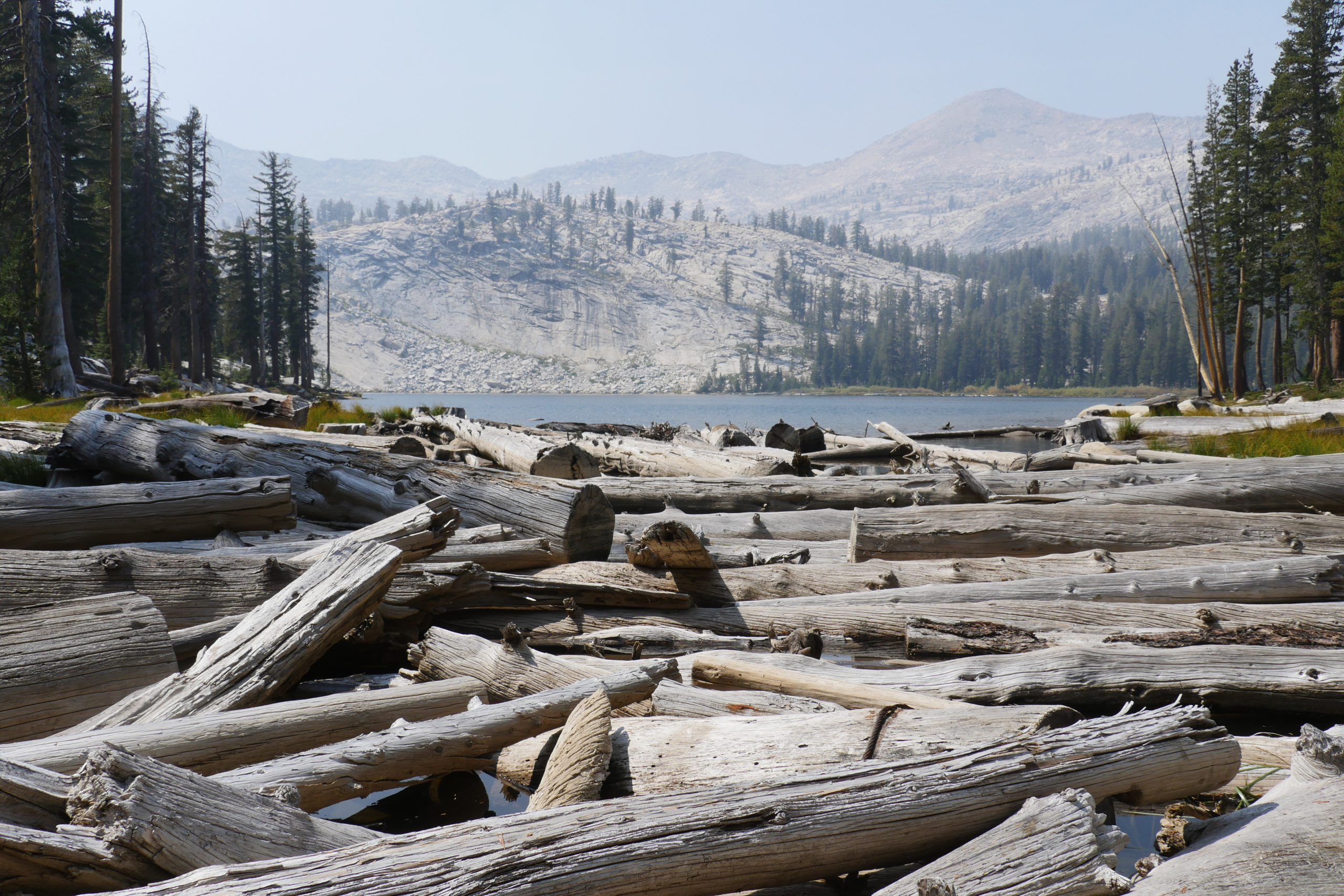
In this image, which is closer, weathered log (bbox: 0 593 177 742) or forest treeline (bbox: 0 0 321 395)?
weathered log (bbox: 0 593 177 742)

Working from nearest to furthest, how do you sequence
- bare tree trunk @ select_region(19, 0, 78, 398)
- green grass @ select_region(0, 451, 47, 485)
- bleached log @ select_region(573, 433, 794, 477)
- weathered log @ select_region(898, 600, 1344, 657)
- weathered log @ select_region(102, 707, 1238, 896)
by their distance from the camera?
weathered log @ select_region(102, 707, 1238, 896) → weathered log @ select_region(898, 600, 1344, 657) → green grass @ select_region(0, 451, 47, 485) → bleached log @ select_region(573, 433, 794, 477) → bare tree trunk @ select_region(19, 0, 78, 398)

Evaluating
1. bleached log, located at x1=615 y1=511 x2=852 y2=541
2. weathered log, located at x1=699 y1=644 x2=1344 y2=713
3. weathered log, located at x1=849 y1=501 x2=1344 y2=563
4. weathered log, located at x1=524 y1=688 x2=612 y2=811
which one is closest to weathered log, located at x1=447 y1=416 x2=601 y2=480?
bleached log, located at x1=615 y1=511 x2=852 y2=541

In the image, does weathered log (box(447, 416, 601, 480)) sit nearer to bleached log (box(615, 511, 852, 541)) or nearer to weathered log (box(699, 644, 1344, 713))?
bleached log (box(615, 511, 852, 541))

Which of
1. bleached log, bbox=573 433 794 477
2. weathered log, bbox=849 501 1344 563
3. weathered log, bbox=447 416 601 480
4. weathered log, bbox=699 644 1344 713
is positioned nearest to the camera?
weathered log, bbox=699 644 1344 713

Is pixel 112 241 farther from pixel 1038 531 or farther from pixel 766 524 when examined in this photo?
pixel 1038 531

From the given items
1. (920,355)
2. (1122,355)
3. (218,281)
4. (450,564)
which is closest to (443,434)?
(450,564)

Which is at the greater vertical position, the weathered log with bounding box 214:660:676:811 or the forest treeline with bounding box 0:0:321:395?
the forest treeline with bounding box 0:0:321:395

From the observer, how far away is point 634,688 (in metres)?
3.10

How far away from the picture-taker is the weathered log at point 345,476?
520 cm

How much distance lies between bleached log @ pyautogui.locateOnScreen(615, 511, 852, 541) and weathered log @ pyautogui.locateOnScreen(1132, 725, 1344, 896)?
416cm

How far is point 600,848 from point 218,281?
55.7 meters

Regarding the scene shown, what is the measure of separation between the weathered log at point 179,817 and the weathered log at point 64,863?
0.03 meters

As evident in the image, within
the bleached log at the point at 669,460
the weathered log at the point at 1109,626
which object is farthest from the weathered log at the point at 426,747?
the bleached log at the point at 669,460

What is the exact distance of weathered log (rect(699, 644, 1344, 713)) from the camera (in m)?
3.27
